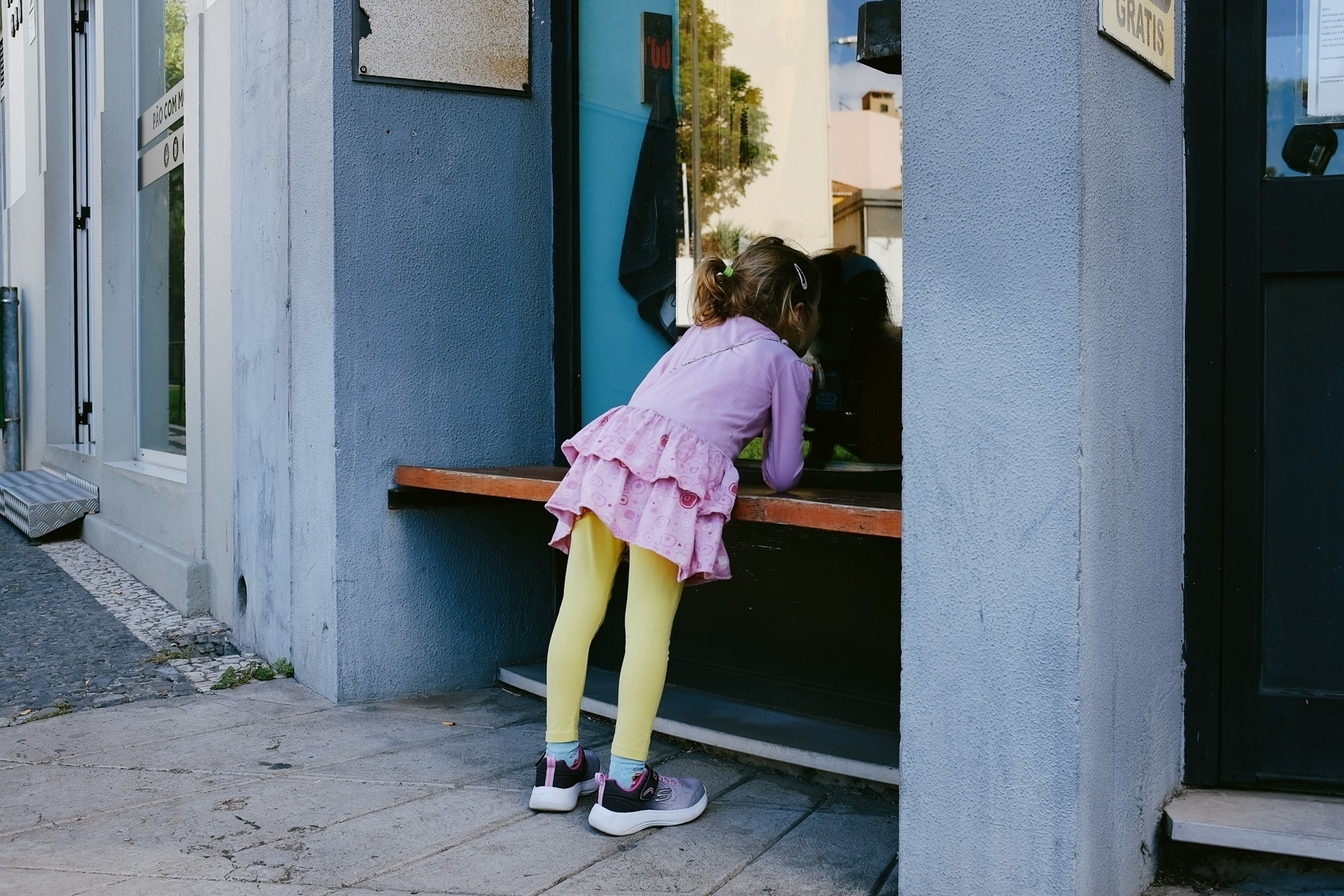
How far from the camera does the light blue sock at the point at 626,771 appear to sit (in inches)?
121

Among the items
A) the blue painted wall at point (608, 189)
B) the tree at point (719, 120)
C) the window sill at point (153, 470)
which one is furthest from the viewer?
the window sill at point (153, 470)

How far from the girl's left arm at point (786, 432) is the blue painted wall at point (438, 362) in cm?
173

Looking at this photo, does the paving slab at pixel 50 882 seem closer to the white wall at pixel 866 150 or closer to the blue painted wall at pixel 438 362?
the blue painted wall at pixel 438 362

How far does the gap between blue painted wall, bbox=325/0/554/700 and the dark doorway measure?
8.40 ft

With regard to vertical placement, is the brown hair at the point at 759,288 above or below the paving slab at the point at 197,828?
above

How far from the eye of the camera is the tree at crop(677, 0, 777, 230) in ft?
13.9

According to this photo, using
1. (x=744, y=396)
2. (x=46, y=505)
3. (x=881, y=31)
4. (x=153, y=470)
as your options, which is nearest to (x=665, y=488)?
(x=744, y=396)

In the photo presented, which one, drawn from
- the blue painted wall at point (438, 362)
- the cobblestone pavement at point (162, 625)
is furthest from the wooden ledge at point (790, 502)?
the cobblestone pavement at point (162, 625)

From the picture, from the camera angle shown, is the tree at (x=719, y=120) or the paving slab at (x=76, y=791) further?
the tree at (x=719, y=120)

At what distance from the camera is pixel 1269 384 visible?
9.00 ft

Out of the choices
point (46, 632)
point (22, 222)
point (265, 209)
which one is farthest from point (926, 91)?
point (22, 222)

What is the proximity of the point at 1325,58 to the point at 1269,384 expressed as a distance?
28.1 inches

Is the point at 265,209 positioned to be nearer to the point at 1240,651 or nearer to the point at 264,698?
the point at 264,698

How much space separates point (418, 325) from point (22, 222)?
311 inches
